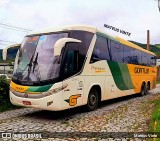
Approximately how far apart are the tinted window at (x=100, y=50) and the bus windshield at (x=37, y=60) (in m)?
1.93

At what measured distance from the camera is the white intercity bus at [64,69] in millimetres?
9469

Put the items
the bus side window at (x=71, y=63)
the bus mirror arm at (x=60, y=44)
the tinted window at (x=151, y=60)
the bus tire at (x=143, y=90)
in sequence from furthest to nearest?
the tinted window at (x=151, y=60) < the bus tire at (x=143, y=90) < the bus side window at (x=71, y=63) < the bus mirror arm at (x=60, y=44)

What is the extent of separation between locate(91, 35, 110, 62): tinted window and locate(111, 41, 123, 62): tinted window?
826 mm

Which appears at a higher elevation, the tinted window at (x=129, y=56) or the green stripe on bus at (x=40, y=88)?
the tinted window at (x=129, y=56)

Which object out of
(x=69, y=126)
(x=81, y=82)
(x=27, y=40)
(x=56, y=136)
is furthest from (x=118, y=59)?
(x=56, y=136)

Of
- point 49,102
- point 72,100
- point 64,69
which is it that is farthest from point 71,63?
point 49,102

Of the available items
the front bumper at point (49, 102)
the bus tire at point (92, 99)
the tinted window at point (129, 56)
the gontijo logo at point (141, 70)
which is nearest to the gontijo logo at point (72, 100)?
the front bumper at point (49, 102)

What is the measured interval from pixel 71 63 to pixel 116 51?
4864mm

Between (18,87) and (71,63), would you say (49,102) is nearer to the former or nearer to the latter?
(18,87)

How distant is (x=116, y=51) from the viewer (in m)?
14.5

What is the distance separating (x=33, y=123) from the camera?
9.28m

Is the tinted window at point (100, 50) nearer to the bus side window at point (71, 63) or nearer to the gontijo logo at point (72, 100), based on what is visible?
the bus side window at point (71, 63)

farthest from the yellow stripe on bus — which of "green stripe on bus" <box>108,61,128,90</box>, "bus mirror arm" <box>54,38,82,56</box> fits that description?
"green stripe on bus" <box>108,61,128,90</box>

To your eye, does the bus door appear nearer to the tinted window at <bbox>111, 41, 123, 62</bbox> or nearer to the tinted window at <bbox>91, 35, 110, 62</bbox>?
the tinted window at <bbox>91, 35, 110, 62</bbox>
